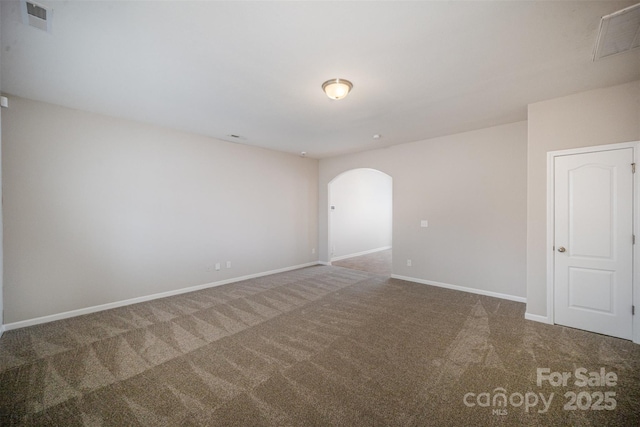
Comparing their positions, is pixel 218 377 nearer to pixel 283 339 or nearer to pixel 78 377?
pixel 283 339

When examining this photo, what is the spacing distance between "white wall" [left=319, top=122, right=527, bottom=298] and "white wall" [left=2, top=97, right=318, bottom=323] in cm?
323

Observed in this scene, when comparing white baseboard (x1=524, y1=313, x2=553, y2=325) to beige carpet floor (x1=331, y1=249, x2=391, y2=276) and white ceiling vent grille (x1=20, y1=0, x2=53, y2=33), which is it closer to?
beige carpet floor (x1=331, y1=249, x2=391, y2=276)

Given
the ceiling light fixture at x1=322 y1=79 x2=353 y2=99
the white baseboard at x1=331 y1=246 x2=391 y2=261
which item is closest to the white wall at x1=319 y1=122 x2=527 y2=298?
the white baseboard at x1=331 y1=246 x2=391 y2=261

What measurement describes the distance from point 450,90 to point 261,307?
3931 millimetres

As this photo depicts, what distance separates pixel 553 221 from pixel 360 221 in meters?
5.40

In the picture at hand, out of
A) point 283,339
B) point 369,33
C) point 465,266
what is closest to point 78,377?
point 283,339

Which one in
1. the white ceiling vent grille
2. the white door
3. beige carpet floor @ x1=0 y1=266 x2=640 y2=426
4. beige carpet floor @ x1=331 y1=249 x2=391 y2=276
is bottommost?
beige carpet floor @ x1=0 y1=266 x2=640 y2=426

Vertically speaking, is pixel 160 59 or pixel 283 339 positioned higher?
pixel 160 59

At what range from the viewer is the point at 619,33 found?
2.01 metres

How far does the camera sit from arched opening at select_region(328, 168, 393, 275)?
7.17 m

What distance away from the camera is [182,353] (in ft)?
8.44

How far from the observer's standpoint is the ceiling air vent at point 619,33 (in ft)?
5.97

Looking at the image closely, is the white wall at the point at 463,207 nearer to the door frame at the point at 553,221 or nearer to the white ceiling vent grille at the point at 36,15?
the door frame at the point at 553,221

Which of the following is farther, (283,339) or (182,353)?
(283,339)
